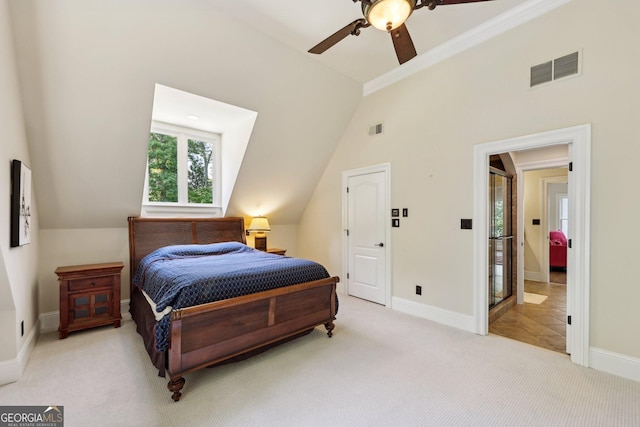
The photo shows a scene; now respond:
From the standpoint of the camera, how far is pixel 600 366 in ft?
7.71

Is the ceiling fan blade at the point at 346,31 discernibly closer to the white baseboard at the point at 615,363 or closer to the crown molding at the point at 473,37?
the crown molding at the point at 473,37

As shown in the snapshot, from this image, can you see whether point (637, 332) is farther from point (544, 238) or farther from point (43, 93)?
point (43, 93)

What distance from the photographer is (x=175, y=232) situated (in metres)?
4.15

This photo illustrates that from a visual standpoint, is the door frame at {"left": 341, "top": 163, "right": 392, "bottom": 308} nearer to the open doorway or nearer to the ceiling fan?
the open doorway

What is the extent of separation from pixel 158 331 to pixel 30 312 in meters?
1.91

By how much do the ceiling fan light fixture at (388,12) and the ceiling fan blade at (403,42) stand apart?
132mm

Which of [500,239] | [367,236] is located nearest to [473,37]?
[500,239]

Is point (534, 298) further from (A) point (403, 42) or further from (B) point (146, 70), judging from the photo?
(B) point (146, 70)

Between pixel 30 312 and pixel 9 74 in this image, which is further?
pixel 30 312

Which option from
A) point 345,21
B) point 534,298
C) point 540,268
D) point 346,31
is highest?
point 345,21

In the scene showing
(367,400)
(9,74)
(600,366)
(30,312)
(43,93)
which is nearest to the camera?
(367,400)

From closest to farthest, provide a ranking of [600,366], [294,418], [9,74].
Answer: [294,418]
[9,74]
[600,366]

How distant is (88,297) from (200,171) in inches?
91.7

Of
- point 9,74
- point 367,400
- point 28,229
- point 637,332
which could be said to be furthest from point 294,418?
point 9,74
